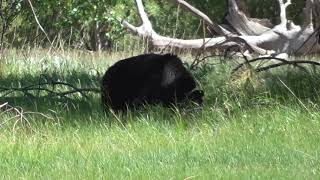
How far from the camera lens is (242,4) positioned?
19.3 metres

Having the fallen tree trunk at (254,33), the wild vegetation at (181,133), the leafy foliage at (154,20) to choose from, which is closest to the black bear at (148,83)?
the wild vegetation at (181,133)

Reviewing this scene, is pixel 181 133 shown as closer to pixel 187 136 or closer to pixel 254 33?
pixel 187 136

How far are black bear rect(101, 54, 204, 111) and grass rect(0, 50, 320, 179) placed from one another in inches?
9.6

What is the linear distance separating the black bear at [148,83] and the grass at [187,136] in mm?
244

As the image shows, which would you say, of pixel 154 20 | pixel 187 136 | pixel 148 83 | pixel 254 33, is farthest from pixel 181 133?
pixel 154 20

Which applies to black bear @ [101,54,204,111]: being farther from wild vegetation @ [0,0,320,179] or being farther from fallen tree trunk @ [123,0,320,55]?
fallen tree trunk @ [123,0,320,55]

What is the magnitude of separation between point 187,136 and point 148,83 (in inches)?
55.9

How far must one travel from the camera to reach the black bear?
7.81 meters

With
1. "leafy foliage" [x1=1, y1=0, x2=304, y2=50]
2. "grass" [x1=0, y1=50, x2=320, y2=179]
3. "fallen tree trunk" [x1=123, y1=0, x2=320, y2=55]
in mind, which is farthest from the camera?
"leafy foliage" [x1=1, y1=0, x2=304, y2=50]

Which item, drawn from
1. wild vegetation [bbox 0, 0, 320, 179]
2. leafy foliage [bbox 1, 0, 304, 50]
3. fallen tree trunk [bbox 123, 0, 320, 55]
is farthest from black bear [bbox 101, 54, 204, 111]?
leafy foliage [bbox 1, 0, 304, 50]

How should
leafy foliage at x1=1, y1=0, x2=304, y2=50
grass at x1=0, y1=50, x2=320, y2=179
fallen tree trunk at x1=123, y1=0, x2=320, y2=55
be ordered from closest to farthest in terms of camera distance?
1. grass at x1=0, y1=50, x2=320, y2=179
2. fallen tree trunk at x1=123, y1=0, x2=320, y2=55
3. leafy foliage at x1=1, y1=0, x2=304, y2=50

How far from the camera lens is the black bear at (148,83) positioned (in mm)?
7812

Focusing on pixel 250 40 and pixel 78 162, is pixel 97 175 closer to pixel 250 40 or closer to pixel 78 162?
pixel 78 162

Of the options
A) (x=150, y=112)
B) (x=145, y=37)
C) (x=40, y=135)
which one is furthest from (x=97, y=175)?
(x=145, y=37)
